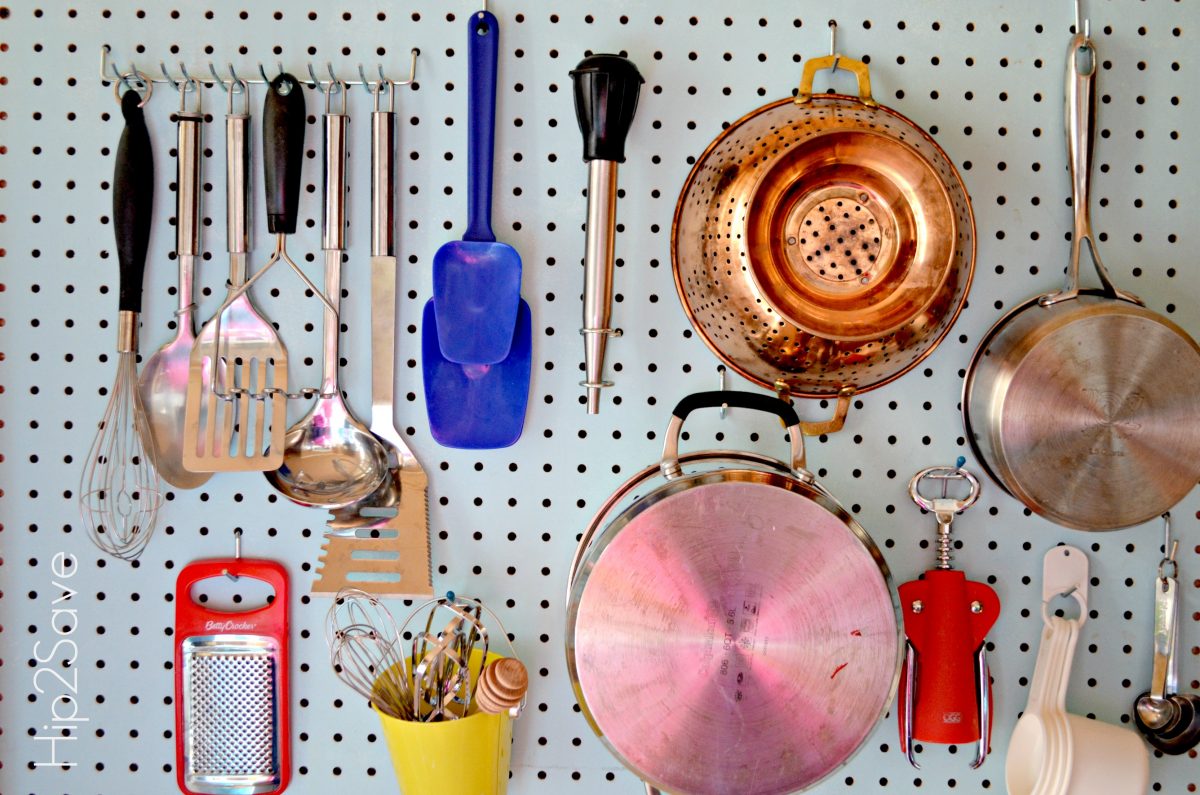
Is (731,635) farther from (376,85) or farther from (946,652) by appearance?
(376,85)

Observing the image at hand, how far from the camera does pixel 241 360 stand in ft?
3.25

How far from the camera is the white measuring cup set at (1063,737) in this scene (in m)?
0.96

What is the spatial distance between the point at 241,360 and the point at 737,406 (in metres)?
0.54

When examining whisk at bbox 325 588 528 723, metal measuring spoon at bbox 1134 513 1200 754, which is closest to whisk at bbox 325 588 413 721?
whisk at bbox 325 588 528 723

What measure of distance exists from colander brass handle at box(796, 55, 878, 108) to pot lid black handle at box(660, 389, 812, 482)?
0.32 metres

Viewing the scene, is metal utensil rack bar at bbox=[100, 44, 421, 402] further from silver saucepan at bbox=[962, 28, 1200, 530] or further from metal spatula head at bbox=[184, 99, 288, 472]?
silver saucepan at bbox=[962, 28, 1200, 530]

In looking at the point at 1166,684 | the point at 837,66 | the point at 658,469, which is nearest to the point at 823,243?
the point at 837,66

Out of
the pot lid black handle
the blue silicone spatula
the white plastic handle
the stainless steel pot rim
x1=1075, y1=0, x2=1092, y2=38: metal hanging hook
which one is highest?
x1=1075, y1=0, x2=1092, y2=38: metal hanging hook

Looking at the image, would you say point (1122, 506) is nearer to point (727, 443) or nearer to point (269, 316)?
point (727, 443)

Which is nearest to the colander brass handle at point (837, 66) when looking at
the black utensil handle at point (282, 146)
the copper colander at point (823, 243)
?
the copper colander at point (823, 243)

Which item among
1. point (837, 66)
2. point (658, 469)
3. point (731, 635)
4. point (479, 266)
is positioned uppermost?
point (837, 66)

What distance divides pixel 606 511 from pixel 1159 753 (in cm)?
70

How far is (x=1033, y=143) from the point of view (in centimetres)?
101

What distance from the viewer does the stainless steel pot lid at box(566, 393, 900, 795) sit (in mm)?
869
